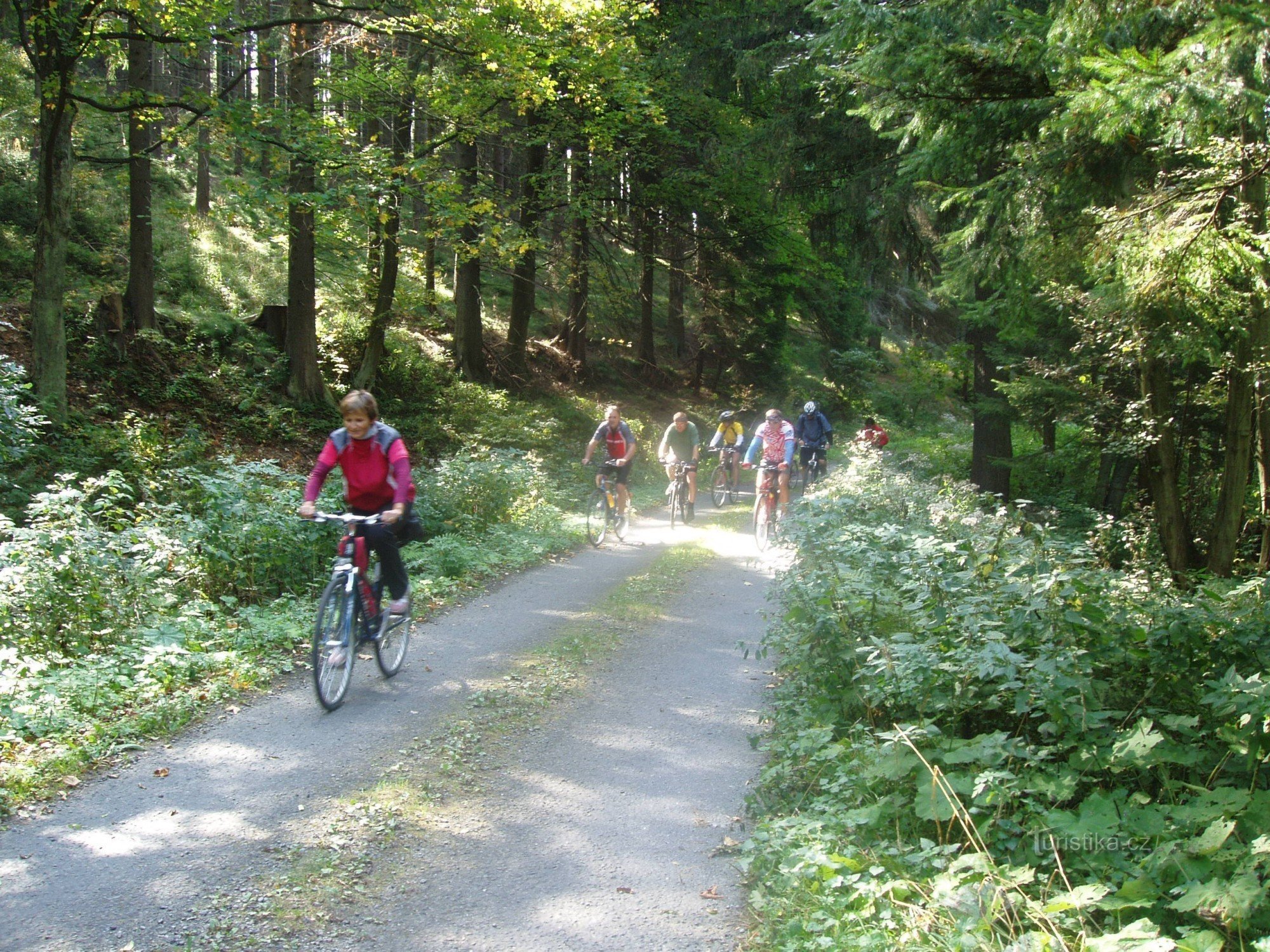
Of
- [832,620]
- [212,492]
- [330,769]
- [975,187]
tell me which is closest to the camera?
[330,769]

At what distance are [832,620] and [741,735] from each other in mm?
1020

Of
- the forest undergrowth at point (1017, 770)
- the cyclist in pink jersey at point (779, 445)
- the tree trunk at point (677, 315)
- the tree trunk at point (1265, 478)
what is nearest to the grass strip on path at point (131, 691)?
the forest undergrowth at point (1017, 770)

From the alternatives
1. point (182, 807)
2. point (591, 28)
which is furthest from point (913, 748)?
point (591, 28)

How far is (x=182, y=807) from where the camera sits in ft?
14.9

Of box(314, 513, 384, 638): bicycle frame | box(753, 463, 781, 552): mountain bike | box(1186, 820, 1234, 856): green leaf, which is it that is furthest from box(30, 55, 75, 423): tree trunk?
box(1186, 820, 1234, 856): green leaf

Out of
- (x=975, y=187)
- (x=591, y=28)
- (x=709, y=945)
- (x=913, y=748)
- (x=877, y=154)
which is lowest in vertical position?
(x=709, y=945)

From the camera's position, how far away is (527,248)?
63.7ft

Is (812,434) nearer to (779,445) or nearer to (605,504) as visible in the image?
(779,445)

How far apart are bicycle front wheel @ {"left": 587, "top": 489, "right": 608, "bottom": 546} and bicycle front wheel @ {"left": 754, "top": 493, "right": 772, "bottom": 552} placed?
2364mm

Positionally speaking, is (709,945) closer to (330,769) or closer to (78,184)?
(330,769)

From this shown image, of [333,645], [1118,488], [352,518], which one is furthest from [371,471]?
[1118,488]

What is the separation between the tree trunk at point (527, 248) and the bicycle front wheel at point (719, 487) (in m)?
6.31

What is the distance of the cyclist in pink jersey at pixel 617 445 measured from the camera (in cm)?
1349

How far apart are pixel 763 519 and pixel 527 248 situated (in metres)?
8.89
